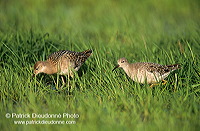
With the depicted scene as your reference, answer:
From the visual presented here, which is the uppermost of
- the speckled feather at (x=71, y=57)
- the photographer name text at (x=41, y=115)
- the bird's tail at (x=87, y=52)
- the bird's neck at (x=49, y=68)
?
the bird's tail at (x=87, y=52)

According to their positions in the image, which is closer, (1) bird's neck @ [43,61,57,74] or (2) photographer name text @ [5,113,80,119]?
(2) photographer name text @ [5,113,80,119]

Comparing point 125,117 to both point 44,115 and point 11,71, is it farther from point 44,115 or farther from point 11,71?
point 11,71

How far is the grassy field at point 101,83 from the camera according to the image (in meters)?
5.22

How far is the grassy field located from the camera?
5219 millimetres

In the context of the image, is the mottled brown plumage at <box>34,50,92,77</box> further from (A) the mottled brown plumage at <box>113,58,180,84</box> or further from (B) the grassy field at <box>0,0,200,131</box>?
(A) the mottled brown plumage at <box>113,58,180,84</box>

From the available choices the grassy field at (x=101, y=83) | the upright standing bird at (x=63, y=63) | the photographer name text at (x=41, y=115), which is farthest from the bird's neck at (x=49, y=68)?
the photographer name text at (x=41, y=115)

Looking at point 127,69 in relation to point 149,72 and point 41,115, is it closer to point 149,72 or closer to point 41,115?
point 149,72

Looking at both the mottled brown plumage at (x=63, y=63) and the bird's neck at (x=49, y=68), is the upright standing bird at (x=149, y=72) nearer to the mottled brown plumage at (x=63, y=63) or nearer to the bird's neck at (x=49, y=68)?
the mottled brown plumage at (x=63, y=63)

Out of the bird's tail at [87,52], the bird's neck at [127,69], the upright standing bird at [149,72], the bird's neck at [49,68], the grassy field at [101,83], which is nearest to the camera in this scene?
the grassy field at [101,83]

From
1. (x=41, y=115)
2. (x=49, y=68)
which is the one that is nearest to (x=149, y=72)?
(x=49, y=68)

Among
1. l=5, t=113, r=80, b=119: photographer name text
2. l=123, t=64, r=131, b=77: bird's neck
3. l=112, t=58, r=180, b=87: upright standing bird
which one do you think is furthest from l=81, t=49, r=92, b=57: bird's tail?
l=5, t=113, r=80, b=119: photographer name text

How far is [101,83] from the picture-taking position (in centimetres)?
661

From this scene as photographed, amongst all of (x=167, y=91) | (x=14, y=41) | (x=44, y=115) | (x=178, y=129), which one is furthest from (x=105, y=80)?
(x=14, y=41)

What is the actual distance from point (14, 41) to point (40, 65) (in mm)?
1547
